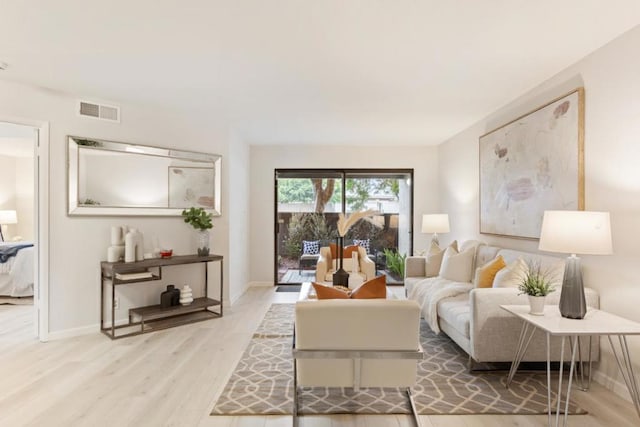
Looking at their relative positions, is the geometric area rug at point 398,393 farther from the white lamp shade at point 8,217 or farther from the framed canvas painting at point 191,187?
the white lamp shade at point 8,217

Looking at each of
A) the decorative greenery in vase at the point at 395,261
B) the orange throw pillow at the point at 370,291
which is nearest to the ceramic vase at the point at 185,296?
the orange throw pillow at the point at 370,291

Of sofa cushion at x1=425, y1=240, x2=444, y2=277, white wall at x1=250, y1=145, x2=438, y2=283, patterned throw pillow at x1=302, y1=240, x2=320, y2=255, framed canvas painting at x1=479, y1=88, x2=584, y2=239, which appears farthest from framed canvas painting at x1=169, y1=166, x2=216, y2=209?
framed canvas painting at x1=479, y1=88, x2=584, y2=239

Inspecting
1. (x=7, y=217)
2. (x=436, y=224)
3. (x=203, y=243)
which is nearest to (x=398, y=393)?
(x=203, y=243)

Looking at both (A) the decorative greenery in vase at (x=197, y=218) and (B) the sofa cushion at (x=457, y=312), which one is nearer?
(B) the sofa cushion at (x=457, y=312)

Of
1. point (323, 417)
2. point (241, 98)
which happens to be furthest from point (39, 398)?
point (241, 98)

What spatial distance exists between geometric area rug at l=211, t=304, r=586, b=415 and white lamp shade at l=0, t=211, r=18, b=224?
630 cm

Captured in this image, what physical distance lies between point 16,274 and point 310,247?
13.9 ft

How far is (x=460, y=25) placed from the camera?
229 centimetres

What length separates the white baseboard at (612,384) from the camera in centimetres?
240

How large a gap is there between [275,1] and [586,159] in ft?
8.32

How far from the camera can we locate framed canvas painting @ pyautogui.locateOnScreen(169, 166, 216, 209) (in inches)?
175

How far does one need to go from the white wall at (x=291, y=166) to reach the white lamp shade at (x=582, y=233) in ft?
13.2

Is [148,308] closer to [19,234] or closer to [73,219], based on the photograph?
[73,219]

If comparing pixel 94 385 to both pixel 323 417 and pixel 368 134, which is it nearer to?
pixel 323 417
